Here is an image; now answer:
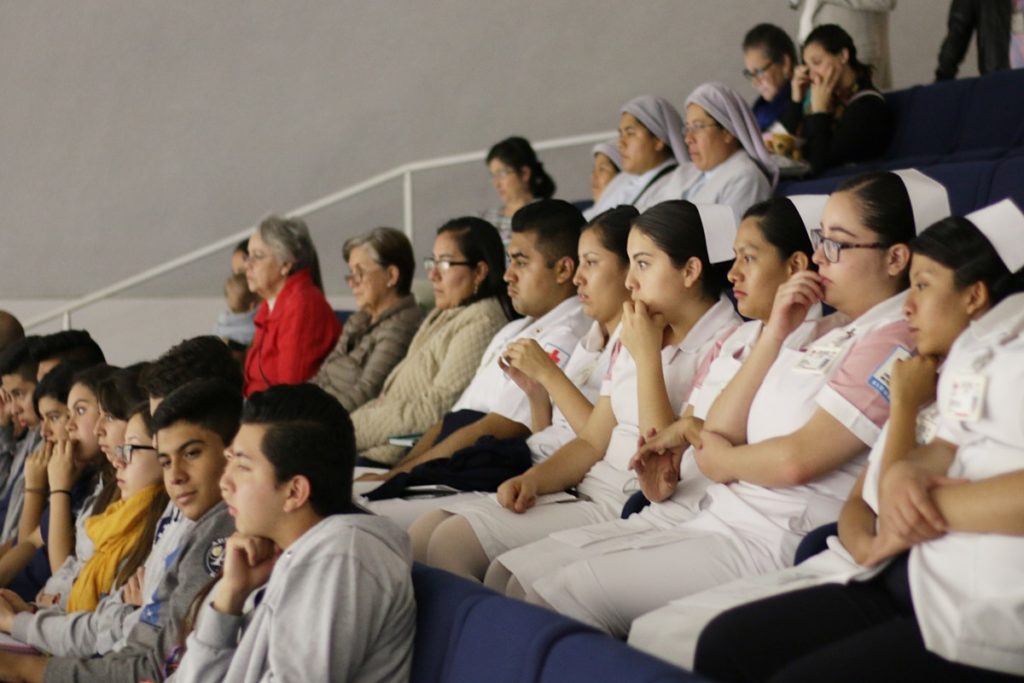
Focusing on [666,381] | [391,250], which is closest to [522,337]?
[666,381]

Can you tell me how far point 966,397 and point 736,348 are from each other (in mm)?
807

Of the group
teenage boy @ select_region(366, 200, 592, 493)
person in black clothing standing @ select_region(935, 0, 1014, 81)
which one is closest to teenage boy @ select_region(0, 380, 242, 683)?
teenage boy @ select_region(366, 200, 592, 493)

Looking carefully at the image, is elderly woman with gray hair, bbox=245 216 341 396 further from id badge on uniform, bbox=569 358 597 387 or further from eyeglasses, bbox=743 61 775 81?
eyeglasses, bbox=743 61 775 81

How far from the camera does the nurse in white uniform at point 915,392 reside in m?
2.10

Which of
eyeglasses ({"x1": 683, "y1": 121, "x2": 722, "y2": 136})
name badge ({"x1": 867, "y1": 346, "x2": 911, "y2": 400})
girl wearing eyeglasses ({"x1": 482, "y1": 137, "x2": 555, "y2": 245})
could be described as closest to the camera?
name badge ({"x1": 867, "y1": 346, "x2": 911, "y2": 400})

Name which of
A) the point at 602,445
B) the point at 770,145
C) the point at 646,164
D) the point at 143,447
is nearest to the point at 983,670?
the point at 602,445

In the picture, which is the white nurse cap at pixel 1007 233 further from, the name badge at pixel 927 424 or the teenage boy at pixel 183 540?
the teenage boy at pixel 183 540

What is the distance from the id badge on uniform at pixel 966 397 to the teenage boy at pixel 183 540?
1382 millimetres

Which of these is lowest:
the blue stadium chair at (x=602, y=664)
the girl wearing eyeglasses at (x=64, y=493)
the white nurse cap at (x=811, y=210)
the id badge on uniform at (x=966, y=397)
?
the girl wearing eyeglasses at (x=64, y=493)

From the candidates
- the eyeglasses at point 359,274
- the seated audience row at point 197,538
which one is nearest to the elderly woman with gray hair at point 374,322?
the eyeglasses at point 359,274

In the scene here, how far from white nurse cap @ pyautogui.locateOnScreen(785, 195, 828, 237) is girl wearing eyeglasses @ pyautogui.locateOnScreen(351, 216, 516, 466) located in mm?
1688

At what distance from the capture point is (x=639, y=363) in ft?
9.48

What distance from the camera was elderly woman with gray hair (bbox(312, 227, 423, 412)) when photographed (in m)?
4.68

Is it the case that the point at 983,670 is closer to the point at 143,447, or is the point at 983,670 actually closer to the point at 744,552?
the point at 744,552
